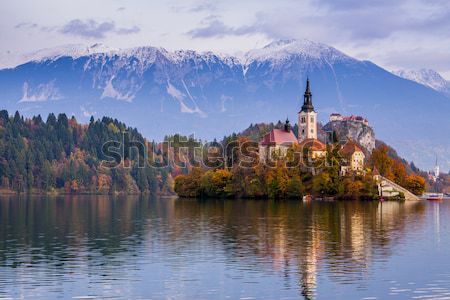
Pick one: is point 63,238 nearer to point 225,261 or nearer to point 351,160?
point 225,261

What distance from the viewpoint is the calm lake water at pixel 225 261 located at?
45.7 m

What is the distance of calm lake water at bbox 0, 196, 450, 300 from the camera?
150ft

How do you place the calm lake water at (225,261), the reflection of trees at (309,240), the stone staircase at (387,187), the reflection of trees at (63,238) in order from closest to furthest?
the calm lake water at (225,261) → the reflection of trees at (309,240) → the reflection of trees at (63,238) → the stone staircase at (387,187)

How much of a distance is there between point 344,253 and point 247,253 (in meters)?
6.76

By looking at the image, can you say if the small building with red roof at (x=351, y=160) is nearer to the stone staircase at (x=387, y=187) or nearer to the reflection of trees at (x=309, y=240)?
the stone staircase at (x=387, y=187)

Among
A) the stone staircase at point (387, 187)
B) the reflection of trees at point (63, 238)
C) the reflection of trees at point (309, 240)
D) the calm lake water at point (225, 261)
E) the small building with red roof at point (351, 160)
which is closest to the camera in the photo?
the calm lake water at point (225, 261)

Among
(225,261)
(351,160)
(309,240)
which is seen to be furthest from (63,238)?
(351,160)

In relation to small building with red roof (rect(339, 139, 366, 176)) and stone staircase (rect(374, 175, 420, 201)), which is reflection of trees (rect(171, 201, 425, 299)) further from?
small building with red roof (rect(339, 139, 366, 176))

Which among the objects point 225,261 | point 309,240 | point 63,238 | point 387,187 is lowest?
point 225,261

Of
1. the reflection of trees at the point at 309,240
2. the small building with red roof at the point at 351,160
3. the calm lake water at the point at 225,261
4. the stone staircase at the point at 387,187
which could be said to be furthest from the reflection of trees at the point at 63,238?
the stone staircase at the point at 387,187

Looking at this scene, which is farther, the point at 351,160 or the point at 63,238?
the point at 351,160

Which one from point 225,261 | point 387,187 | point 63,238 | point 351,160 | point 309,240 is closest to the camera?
point 225,261

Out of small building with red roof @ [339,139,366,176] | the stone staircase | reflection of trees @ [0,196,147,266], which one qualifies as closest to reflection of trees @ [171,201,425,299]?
reflection of trees @ [0,196,147,266]

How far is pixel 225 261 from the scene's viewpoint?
56719 mm
